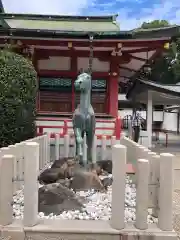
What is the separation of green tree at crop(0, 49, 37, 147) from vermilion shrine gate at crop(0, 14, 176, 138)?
9.93ft

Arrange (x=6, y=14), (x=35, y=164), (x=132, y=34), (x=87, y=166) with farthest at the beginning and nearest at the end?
(x=6, y=14)
(x=132, y=34)
(x=87, y=166)
(x=35, y=164)

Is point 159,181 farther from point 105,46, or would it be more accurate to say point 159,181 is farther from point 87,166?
point 105,46

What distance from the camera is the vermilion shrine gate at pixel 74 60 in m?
10.1

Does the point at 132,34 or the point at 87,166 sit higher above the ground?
the point at 132,34

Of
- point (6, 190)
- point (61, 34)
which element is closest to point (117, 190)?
point (6, 190)

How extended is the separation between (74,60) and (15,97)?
5344mm

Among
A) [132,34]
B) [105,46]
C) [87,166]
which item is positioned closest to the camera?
[87,166]

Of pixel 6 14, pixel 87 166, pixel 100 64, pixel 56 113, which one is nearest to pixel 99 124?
pixel 56 113

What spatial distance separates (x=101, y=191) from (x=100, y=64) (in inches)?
285

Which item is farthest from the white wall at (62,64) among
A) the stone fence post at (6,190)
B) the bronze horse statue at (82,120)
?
the stone fence post at (6,190)

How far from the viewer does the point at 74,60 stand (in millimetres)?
11883

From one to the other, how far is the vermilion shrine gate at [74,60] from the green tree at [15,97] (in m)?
3.03

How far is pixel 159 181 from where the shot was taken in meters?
3.58

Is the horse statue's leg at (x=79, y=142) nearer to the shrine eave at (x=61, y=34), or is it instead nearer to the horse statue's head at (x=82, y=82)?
the horse statue's head at (x=82, y=82)
